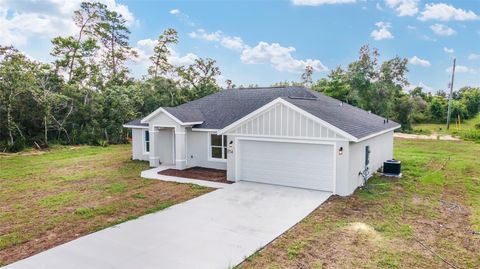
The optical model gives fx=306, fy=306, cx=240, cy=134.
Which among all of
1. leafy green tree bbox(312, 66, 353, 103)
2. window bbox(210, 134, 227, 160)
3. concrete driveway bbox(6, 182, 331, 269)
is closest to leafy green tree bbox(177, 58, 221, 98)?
leafy green tree bbox(312, 66, 353, 103)

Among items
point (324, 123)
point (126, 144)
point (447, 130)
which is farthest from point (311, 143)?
point (447, 130)

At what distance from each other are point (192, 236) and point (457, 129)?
38585 millimetres

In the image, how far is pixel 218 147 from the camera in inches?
571

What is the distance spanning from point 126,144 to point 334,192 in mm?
18615

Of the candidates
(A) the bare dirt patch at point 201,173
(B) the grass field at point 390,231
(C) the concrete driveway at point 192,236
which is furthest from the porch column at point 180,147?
(B) the grass field at point 390,231

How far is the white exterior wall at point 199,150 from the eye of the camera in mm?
14594

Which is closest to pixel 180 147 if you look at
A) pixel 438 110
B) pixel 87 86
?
pixel 87 86

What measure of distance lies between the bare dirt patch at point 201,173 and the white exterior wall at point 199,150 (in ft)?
0.97

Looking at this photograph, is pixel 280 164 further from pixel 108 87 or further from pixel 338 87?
pixel 338 87

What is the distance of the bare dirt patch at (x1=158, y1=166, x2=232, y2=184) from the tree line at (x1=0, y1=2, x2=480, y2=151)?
11.8 metres

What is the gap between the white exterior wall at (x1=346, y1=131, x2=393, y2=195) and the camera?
10.4 m

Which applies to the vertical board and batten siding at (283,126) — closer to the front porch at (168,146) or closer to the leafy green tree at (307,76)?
the front porch at (168,146)

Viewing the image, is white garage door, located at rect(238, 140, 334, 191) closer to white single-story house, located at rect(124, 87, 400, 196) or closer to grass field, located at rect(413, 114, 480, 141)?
white single-story house, located at rect(124, 87, 400, 196)

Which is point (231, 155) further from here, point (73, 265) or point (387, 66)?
point (387, 66)
